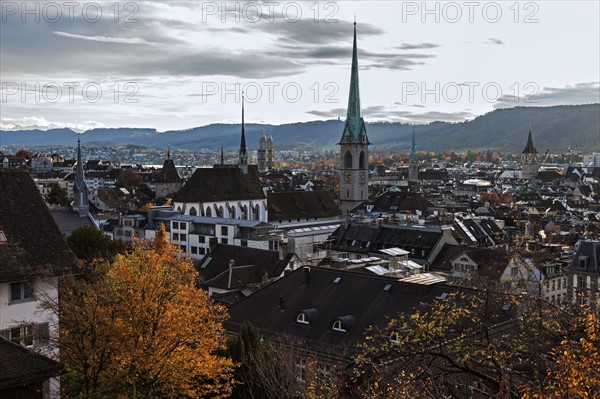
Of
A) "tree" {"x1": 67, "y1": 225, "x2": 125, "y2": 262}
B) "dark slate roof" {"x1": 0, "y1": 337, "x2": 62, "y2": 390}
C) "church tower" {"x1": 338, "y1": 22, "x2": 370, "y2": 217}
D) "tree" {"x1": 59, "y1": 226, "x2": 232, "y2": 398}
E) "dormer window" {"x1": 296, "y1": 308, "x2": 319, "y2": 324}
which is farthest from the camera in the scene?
"church tower" {"x1": 338, "y1": 22, "x2": 370, "y2": 217}

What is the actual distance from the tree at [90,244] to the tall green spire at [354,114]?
61.2m

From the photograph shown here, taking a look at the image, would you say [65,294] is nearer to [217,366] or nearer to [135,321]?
[135,321]

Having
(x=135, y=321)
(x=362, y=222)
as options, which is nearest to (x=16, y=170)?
(x=135, y=321)

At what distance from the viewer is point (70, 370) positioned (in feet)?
73.0

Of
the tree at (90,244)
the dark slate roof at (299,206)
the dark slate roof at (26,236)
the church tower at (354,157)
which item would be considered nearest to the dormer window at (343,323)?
the dark slate roof at (26,236)

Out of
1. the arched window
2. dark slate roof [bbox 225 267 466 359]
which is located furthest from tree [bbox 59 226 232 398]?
the arched window

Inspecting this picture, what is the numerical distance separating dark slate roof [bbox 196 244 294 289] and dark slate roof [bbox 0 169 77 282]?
2365cm

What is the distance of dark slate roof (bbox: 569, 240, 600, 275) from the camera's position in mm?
56769

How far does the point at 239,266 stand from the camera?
54.7 metres

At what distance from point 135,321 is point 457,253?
43.1 m

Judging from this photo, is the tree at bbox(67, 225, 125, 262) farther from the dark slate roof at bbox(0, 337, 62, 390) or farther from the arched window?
the arched window

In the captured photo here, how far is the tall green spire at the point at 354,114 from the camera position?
4651 inches

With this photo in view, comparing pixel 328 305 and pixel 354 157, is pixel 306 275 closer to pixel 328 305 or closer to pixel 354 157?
pixel 328 305

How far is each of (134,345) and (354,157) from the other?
96207 mm
